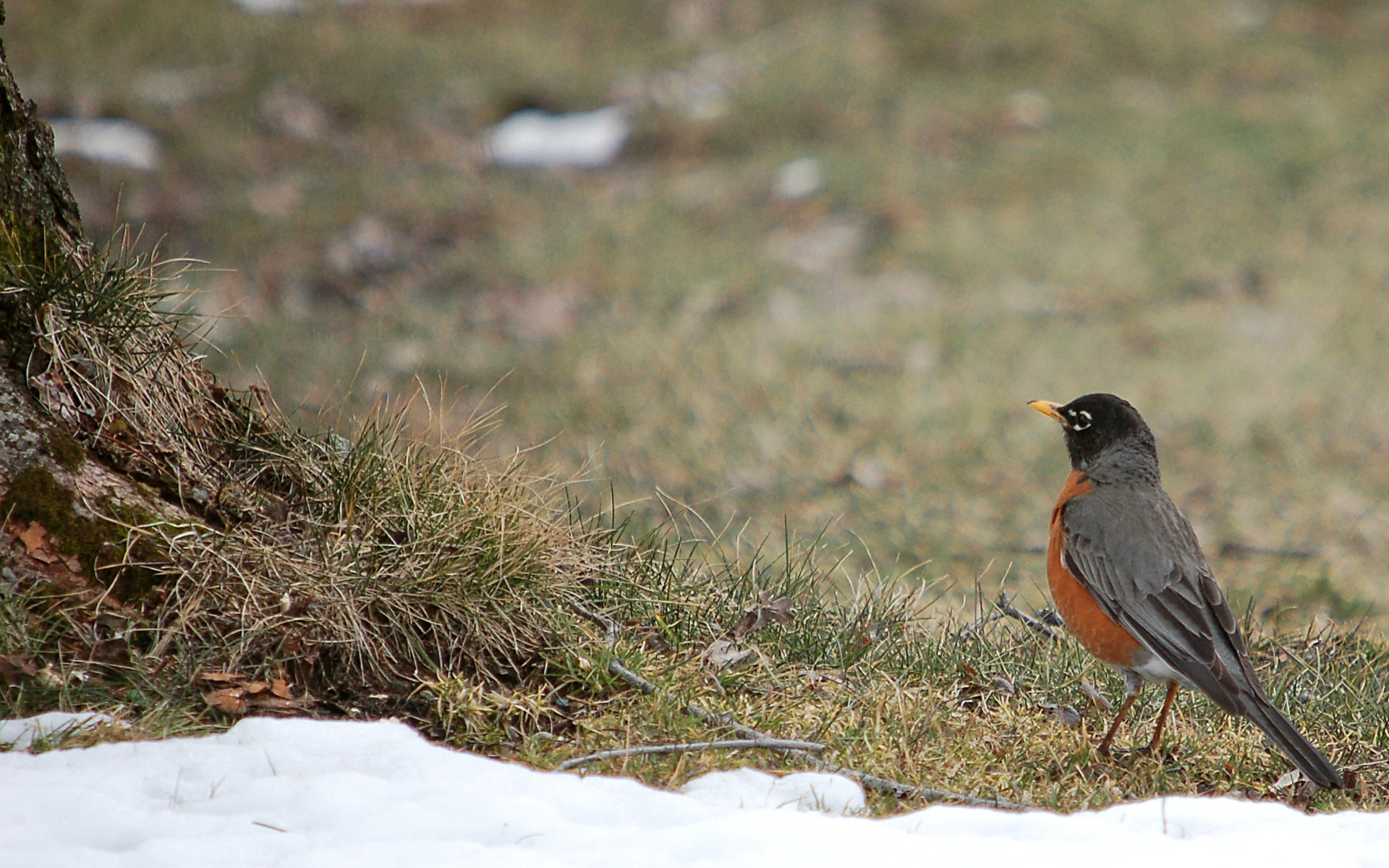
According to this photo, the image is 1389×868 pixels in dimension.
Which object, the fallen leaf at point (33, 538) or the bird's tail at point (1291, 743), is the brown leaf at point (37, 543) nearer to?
the fallen leaf at point (33, 538)

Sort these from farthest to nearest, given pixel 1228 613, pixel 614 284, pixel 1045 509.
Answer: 1. pixel 614 284
2. pixel 1045 509
3. pixel 1228 613

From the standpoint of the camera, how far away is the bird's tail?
3.20m

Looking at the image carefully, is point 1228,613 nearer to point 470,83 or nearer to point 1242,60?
point 470,83

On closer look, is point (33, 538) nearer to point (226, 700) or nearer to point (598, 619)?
point (226, 700)

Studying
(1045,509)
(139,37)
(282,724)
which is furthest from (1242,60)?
(282,724)

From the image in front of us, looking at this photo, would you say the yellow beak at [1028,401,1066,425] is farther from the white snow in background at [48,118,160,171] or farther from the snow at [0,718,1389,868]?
the white snow in background at [48,118,160,171]

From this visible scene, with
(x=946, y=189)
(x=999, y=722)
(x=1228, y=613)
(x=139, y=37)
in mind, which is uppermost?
(x=139, y=37)

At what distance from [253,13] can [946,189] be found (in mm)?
6434

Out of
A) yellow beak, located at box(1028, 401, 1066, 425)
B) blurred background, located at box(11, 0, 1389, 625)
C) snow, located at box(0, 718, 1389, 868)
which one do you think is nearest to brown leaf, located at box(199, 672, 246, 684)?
snow, located at box(0, 718, 1389, 868)

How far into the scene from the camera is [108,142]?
32.2ft

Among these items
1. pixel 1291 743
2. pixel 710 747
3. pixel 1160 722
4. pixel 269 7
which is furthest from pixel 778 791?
pixel 269 7

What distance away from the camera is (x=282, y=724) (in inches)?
118

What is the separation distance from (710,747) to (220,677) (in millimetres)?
1185

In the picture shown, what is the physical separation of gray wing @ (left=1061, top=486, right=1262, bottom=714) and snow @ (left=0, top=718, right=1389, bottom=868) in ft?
1.75
